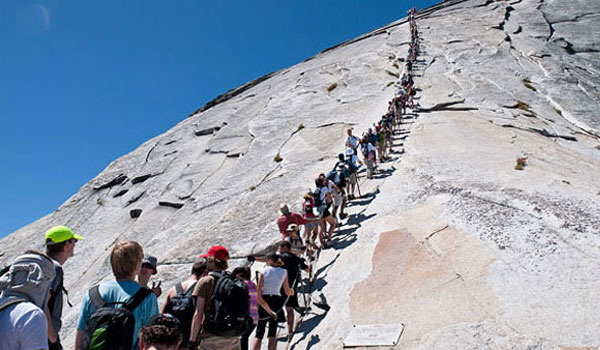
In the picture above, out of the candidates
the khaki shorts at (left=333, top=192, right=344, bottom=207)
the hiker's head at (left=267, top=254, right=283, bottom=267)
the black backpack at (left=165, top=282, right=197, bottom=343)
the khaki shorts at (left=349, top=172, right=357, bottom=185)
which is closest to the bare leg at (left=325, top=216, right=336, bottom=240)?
the khaki shorts at (left=333, top=192, right=344, bottom=207)

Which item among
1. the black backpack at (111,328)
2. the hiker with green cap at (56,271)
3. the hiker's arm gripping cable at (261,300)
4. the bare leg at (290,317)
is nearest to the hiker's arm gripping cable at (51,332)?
the hiker with green cap at (56,271)

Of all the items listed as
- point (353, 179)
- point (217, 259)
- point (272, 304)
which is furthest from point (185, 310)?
point (353, 179)

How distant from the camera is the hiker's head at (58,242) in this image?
14.4 ft

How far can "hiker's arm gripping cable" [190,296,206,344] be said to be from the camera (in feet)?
16.4

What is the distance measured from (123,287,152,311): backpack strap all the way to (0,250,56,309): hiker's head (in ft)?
2.11

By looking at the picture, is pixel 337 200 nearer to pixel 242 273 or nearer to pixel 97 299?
pixel 242 273

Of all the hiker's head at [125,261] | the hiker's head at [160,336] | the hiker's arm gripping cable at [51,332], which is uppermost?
the hiker's head at [125,261]

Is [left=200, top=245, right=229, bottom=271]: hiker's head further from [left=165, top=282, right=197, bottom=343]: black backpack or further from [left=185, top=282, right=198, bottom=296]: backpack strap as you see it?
[left=165, top=282, right=197, bottom=343]: black backpack

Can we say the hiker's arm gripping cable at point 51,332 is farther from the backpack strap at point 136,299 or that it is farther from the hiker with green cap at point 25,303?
the backpack strap at point 136,299

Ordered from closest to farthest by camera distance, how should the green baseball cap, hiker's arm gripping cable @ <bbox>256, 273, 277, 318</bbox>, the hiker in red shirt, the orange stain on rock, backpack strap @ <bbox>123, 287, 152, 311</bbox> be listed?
backpack strap @ <bbox>123, 287, 152, 311</bbox>, the green baseball cap, hiker's arm gripping cable @ <bbox>256, 273, 277, 318</bbox>, the orange stain on rock, the hiker in red shirt

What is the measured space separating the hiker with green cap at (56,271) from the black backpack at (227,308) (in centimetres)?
Result: 155

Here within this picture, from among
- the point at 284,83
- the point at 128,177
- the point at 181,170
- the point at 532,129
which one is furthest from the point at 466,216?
the point at 284,83

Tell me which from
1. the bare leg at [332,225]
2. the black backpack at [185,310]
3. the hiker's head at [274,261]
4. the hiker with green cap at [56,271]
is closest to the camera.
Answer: the hiker with green cap at [56,271]

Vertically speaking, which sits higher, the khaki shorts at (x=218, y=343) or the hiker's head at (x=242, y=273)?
the hiker's head at (x=242, y=273)
